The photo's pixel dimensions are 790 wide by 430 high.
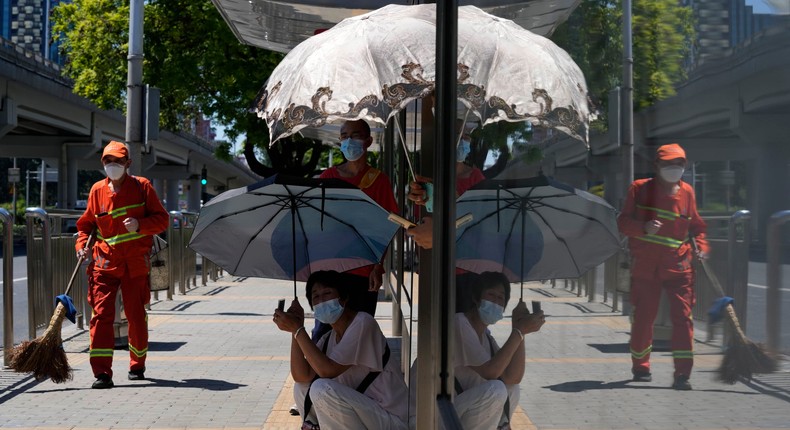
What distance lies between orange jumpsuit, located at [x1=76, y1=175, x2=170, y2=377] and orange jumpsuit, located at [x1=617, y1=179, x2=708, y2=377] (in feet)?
21.1

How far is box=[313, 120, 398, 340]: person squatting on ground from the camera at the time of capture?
4.95m

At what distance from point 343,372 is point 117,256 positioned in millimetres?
3410

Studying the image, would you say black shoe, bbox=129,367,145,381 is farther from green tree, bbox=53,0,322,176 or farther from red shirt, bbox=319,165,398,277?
green tree, bbox=53,0,322,176

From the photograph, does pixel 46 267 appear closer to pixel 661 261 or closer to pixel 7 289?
pixel 7 289

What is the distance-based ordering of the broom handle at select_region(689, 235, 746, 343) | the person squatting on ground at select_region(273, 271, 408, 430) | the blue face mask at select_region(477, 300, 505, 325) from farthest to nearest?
the person squatting on ground at select_region(273, 271, 408, 430) < the blue face mask at select_region(477, 300, 505, 325) < the broom handle at select_region(689, 235, 746, 343)

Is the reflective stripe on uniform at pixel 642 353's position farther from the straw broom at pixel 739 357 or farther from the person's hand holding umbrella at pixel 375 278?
the person's hand holding umbrella at pixel 375 278

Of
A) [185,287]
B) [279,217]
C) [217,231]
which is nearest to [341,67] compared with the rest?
[279,217]

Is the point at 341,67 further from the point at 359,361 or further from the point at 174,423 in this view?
the point at 174,423

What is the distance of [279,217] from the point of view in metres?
5.30

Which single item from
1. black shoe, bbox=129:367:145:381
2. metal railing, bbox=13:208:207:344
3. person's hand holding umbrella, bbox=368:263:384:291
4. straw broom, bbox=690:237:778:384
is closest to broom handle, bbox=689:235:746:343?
straw broom, bbox=690:237:778:384

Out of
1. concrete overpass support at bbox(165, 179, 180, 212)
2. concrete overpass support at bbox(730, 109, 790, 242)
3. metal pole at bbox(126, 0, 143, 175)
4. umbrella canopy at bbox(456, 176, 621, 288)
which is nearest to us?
concrete overpass support at bbox(730, 109, 790, 242)

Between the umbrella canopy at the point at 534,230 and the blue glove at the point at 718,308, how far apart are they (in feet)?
1.03

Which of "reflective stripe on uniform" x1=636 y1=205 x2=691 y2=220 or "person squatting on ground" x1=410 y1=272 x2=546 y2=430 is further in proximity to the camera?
"person squatting on ground" x1=410 y1=272 x2=546 y2=430

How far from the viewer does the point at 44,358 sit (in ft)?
22.9
